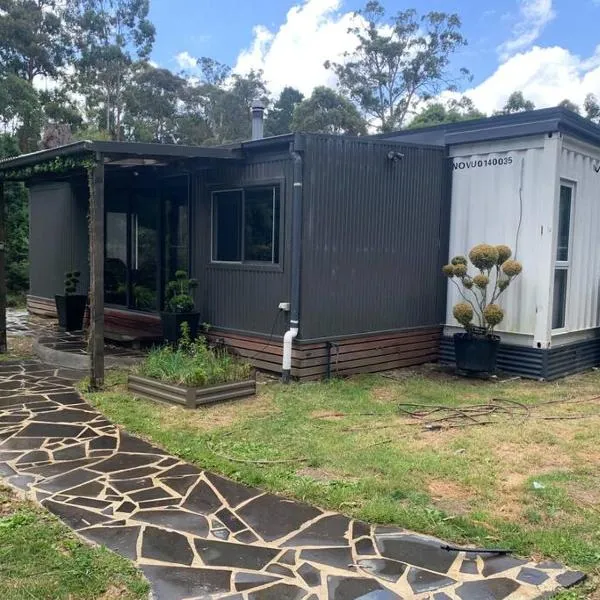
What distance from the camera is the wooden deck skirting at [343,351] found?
23.1ft

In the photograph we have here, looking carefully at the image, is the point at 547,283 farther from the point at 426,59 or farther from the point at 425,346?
the point at 426,59

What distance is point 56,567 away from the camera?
2875 mm

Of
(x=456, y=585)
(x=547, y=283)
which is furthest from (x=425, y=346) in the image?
(x=456, y=585)

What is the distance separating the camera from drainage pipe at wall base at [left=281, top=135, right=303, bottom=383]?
6758 mm

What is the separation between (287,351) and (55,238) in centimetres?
700

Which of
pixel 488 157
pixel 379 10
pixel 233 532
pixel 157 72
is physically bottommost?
pixel 233 532

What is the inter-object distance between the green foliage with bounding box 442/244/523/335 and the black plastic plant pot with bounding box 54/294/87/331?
580 cm

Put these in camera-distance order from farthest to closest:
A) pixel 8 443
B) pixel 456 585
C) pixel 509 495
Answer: pixel 8 443
pixel 509 495
pixel 456 585

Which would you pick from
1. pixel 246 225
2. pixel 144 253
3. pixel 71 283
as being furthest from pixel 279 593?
pixel 71 283

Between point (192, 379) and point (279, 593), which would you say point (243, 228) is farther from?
point (279, 593)

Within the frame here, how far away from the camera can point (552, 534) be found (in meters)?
3.33

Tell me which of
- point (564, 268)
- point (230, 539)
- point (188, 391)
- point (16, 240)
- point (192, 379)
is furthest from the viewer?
point (16, 240)

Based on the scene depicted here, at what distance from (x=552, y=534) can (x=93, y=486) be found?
2.71 m

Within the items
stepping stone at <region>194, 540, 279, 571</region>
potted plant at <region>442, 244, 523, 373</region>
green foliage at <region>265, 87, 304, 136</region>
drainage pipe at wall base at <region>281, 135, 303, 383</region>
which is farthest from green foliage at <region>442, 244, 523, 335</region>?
green foliage at <region>265, 87, 304, 136</region>
